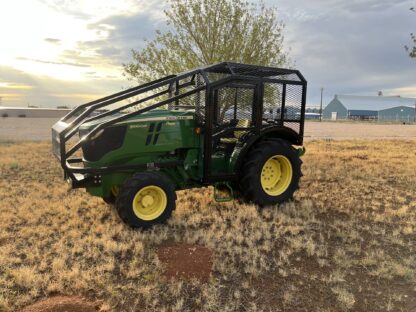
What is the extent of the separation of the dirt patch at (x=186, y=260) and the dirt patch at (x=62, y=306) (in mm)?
939

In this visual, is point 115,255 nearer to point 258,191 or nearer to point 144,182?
point 144,182

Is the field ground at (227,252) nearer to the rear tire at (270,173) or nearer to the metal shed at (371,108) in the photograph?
the rear tire at (270,173)

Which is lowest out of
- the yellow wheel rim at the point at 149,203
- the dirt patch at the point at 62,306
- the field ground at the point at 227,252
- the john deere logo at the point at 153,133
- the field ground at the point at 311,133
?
the dirt patch at the point at 62,306

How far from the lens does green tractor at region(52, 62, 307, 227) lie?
5.71 m

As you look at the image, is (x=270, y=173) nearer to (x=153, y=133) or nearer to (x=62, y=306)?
(x=153, y=133)

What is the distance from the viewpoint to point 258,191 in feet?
22.1

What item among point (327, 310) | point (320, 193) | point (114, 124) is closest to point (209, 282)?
point (327, 310)

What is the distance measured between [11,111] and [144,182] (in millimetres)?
73004

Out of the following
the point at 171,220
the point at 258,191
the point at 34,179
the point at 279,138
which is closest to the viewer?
the point at 171,220

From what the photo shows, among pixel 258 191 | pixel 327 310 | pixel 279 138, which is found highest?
pixel 279 138

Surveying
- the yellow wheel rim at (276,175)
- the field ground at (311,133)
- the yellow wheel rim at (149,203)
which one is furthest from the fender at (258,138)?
the field ground at (311,133)

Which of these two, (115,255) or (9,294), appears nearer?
(9,294)

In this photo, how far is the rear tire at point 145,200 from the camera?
556 centimetres

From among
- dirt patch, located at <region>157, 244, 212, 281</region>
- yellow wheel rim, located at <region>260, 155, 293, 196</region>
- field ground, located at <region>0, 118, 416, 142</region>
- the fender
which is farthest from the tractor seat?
field ground, located at <region>0, 118, 416, 142</region>
